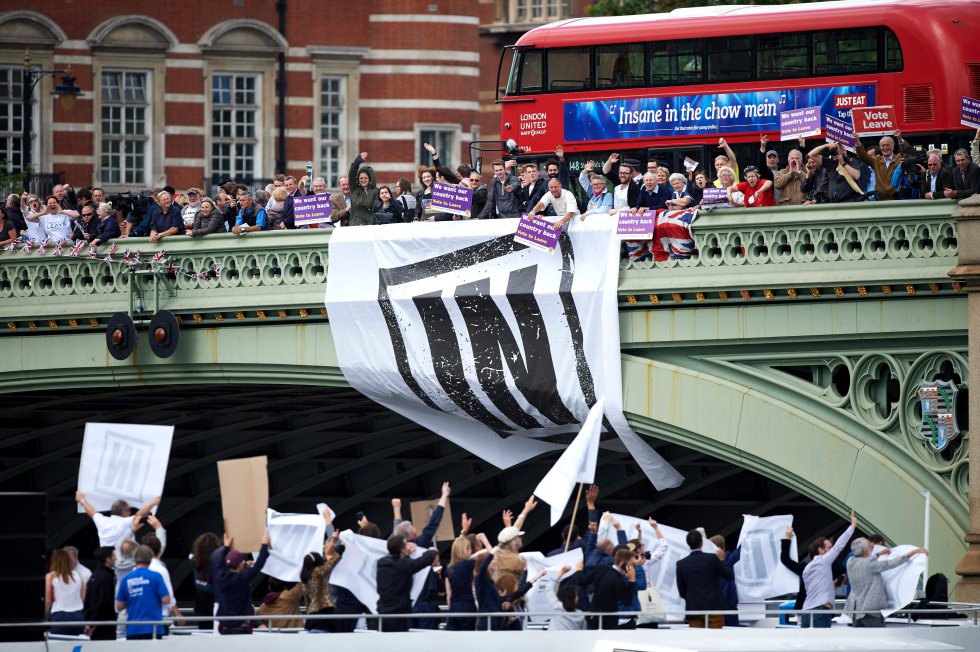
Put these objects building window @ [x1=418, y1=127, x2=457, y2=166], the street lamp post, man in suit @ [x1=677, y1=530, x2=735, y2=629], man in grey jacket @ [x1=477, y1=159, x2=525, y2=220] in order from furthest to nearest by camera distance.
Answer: building window @ [x1=418, y1=127, x2=457, y2=166]
the street lamp post
man in grey jacket @ [x1=477, y1=159, x2=525, y2=220]
man in suit @ [x1=677, y1=530, x2=735, y2=629]

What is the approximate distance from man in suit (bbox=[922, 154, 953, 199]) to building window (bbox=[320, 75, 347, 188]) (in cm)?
3027

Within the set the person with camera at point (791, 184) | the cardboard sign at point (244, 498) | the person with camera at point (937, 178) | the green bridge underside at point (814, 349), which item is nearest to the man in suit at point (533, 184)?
the green bridge underside at point (814, 349)

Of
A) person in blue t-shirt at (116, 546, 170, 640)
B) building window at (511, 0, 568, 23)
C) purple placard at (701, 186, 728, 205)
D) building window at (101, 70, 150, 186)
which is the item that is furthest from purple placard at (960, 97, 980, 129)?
building window at (511, 0, 568, 23)

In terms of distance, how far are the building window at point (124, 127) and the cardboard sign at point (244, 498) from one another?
1274 inches

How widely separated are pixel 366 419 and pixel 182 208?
317 inches

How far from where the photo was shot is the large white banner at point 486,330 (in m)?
27.2

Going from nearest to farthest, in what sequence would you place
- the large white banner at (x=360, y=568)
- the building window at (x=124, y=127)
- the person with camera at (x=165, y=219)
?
the large white banner at (x=360, y=568) < the person with camera at (x=165, y=219) < the building window at (x=124, y=127)

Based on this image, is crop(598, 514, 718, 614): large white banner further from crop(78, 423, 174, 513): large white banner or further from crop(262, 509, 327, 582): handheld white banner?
crop(78, 423, 174, 513): large white banner

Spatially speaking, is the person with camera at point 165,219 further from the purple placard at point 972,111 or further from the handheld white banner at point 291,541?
the purple placard at point 972,111

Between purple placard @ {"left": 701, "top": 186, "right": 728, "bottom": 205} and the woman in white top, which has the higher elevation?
purple placard @ {"left": 701, "top": 186, "right": 728, "bottom": 205}

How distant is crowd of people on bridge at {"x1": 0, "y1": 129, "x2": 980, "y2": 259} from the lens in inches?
1030

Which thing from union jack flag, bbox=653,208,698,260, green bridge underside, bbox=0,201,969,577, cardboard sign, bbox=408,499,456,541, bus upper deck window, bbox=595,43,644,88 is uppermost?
bus upper deck window, bbox=595,43,644,88

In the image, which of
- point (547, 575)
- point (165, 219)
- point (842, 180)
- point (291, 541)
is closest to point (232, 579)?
point (291, 541)

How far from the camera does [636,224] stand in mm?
26531
